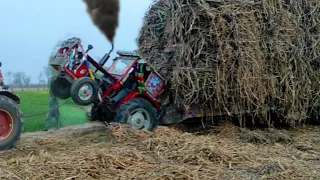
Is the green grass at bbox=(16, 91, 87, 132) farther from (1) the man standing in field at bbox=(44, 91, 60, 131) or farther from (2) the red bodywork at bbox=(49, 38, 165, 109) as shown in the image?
(2) the red bodywork at bbox=(49, 38, 165, 109)

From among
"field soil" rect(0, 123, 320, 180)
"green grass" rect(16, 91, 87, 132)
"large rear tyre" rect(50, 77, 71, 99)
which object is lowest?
"field soil" rect(0, 123, 320, 180)

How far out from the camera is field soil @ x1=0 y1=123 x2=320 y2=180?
4.90 m

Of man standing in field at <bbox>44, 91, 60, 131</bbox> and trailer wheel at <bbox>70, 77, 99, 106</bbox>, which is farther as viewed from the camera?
man standing in field at <bbox>44, 91, 60, 131</bbox>

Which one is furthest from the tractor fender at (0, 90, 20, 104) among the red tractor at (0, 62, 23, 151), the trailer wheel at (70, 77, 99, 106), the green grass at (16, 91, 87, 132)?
the green grass at (16, 91, 87, 132)

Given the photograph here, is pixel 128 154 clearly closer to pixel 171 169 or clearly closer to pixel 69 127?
pixel 171 169

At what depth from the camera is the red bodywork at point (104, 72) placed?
7.77 meters

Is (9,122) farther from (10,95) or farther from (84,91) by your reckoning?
(84,91)

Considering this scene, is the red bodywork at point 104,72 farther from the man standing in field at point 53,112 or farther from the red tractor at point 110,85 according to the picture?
the man standing in field at point 53,112

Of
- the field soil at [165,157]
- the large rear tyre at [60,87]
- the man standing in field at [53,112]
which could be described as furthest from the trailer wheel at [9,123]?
the man standing in field at [53,112]

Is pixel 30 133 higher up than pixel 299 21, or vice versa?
pixel 299 21

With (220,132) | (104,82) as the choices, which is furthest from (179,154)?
(104,82)

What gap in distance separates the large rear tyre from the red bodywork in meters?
0.23

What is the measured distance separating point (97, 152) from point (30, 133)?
12.2 ft

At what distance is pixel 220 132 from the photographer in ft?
26.6
